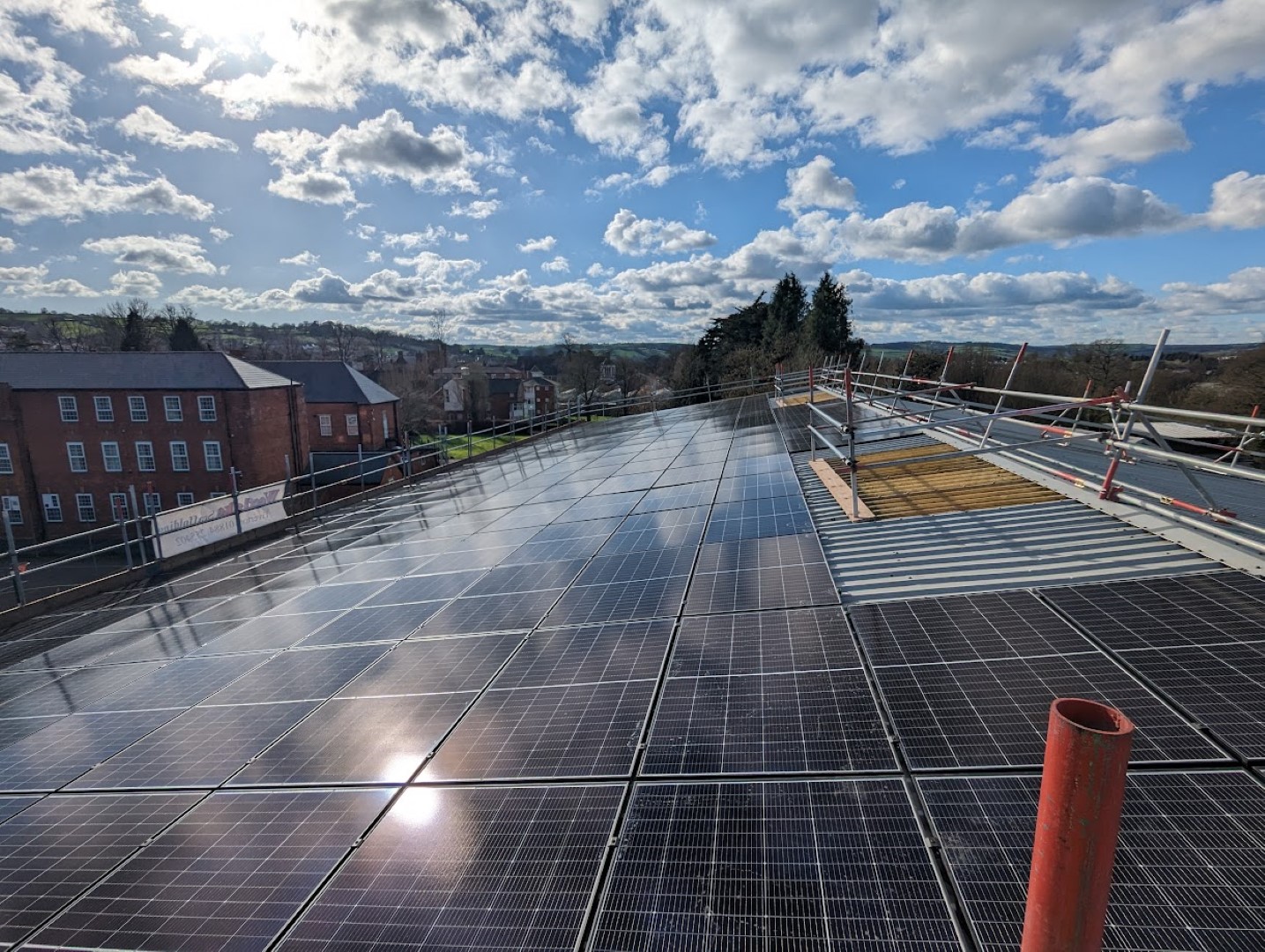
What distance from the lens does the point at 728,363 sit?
63875 mm

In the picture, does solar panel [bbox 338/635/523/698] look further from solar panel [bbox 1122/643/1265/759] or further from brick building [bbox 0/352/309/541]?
brick building [bbox 0/352/309/541]

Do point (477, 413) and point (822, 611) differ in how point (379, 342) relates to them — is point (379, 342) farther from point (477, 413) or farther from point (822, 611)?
point (822, 611)

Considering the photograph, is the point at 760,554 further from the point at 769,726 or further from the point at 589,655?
the point at 769,726

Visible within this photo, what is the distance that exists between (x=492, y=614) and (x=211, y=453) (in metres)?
53.5

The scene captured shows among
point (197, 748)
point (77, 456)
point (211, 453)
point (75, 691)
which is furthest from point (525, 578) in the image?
point (77, 456)

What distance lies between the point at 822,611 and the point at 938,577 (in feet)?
4.87

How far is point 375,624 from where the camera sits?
338 inches

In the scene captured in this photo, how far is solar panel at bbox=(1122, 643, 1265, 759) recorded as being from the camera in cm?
401

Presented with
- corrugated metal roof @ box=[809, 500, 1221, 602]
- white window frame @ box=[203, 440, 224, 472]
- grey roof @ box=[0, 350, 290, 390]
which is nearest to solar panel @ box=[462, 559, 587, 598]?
corrugated metal roof @ box=[809, 500, 1221, 602]

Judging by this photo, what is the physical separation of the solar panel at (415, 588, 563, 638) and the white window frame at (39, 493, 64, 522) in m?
59.9

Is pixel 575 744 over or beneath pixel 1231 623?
beneath

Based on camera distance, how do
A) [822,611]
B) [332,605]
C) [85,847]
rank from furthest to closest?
[332,605] → [822,611] → [85,847]

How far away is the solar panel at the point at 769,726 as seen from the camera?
171 inches

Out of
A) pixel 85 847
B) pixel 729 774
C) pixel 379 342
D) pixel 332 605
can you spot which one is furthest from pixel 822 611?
pixel 379 342
